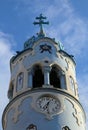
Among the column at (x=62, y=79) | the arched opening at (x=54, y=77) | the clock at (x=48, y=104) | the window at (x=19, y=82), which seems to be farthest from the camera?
the arched opening at (x=54, y=77)

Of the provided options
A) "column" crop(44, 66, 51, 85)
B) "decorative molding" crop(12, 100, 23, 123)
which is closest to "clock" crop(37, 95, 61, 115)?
"decorative molding" crop(12, 100, 23, 123)

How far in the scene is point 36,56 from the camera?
96.8ft

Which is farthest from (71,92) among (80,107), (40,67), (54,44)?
(54,44)

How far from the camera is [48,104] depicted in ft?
83.5

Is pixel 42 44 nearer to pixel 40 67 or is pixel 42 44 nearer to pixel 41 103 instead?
pixel 40 67

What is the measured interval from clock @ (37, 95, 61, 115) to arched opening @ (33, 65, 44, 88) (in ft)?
9.31

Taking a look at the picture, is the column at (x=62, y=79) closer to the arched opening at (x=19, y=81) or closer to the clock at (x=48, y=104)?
the clock at (x=48, y=104)

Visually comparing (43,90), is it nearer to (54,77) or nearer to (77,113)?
(77,113)

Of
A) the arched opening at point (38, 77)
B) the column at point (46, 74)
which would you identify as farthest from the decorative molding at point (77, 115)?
the arched opening at point (38, 77)

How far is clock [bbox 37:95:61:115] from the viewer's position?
2494 centimetres

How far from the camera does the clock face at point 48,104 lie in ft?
81.9

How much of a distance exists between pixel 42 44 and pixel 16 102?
5894mm

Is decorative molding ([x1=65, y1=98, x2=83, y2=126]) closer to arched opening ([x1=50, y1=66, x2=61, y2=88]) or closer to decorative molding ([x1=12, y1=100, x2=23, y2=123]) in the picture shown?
arched opening ([x1=50, y1=66, x2=61, y2=88])

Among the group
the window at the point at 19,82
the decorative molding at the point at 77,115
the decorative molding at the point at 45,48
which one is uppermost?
the decorative molding at the point at 45,48
